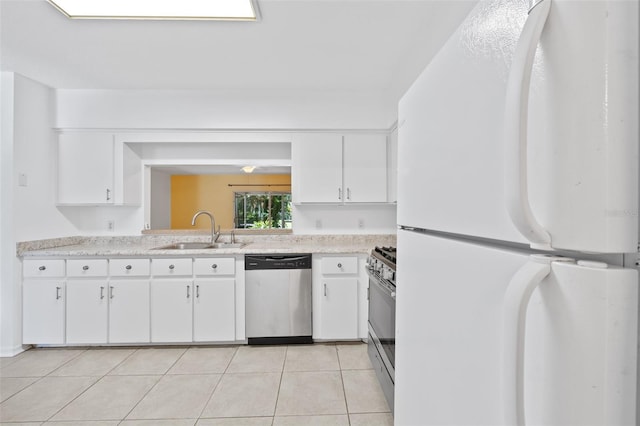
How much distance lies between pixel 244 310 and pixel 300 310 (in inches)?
19.9

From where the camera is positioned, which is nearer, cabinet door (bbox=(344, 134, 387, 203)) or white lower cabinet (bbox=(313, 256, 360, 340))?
white lower cabinet (bbox=(313, 256, 360, 340))

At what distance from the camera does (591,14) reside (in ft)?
1.09

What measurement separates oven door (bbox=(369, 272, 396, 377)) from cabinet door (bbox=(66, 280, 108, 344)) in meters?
2.36

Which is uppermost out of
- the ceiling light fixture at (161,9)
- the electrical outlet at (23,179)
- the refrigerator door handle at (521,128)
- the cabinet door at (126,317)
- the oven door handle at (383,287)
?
the ceiling light fixture at (161,9)

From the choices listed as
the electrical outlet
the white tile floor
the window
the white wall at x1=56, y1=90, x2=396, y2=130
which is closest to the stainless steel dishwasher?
the white tile floor

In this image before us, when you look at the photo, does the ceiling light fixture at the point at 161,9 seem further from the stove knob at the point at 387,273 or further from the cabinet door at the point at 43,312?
the cabinet door at the point at 43,312

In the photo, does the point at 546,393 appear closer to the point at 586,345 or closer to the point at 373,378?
the point at 586,345

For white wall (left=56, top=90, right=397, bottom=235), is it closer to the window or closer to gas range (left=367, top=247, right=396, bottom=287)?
the window

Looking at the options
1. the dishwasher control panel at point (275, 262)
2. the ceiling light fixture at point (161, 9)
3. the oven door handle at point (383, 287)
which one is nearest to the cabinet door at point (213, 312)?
the dishwasher control panel at point (275, 262)

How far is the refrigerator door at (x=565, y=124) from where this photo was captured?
1.05 ft

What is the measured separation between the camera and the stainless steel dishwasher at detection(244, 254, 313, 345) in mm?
2820

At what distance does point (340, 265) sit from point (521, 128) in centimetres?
257

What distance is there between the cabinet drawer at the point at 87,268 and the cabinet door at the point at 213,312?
0.83m

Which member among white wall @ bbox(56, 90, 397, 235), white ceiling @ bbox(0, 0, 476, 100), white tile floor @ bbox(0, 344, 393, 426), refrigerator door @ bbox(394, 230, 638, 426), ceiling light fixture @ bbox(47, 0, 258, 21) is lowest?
white tile floor @ bbox(0, 344, 393, 426)
